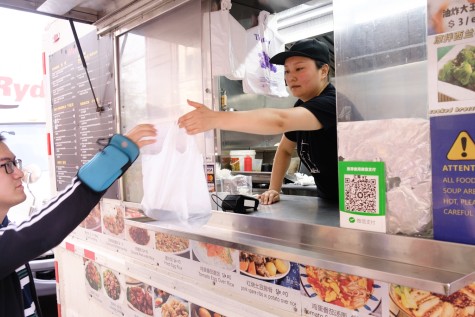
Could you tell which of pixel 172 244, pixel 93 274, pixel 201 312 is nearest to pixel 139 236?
pixel 172 244

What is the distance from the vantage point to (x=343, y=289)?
51.5 inches

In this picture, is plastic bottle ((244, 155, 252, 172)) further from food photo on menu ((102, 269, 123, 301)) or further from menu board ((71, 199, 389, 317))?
food photo on menu ((102, 269, 123, 301))

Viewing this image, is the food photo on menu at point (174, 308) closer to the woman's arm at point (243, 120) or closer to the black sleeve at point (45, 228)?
the black sleeve at point (45, 228)

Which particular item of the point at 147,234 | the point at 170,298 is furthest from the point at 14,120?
the point at 170,298

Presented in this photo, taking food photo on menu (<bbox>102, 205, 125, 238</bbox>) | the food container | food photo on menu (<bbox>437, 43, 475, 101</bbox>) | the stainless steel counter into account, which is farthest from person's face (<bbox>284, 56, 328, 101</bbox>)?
food photo on menu (<bbox>102, 205, 125, 238</bbox>)

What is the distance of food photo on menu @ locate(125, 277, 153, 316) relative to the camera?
2305mm

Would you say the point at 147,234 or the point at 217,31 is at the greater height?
the point at 217,31

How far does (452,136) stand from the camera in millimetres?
1000

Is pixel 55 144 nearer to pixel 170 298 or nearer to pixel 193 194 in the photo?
pixel 170 298

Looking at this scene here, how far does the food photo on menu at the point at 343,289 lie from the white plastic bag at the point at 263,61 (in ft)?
4.15

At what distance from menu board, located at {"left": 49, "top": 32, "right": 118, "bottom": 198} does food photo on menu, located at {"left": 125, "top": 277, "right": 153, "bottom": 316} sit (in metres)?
0.66

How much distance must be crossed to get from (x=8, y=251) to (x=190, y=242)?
942 millimetres

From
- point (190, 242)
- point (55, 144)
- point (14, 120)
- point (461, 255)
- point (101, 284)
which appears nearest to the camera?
point (461, 255)

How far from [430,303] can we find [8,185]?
5.03ft
